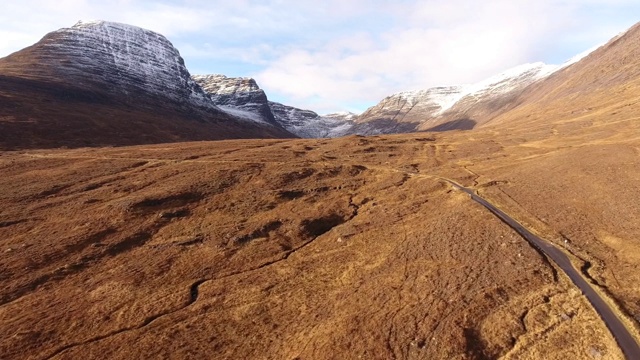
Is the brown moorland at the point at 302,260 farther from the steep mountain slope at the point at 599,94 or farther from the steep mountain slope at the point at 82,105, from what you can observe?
the steep mountain slope at the point at 82,105

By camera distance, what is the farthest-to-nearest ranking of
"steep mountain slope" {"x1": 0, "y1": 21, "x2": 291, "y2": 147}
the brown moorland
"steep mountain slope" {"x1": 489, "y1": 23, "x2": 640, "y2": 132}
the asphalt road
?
"steep mountain slope" {"x1": 0, "y1": 21, "x2": 291, "y2": 147} < "steep mountain slope" {"x1": 489, "y1": 23, "x2": 640, "y2": 132} < the brown moorland < the asphalt road

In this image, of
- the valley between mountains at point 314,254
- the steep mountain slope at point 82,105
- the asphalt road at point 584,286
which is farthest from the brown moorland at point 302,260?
the steep mountain slope at point 82,105

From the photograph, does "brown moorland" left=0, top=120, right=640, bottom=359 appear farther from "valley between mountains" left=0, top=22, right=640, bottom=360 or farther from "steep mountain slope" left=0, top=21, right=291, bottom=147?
"steep mountain slope" left=0, top=21, right=291, bottom=147

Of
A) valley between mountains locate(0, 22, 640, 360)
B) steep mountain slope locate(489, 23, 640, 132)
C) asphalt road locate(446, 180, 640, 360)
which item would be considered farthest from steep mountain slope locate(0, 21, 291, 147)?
steep mountain slope locate(489, 23, 640, 132)

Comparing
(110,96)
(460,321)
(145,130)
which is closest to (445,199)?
(460,321)

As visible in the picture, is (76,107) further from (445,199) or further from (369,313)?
(369,313)
